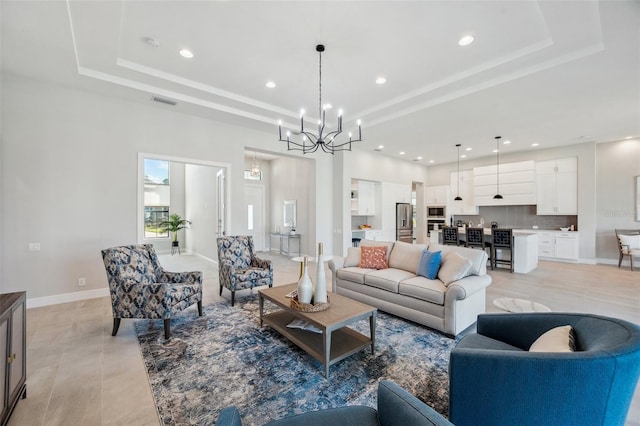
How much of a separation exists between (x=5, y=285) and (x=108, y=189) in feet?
5.77

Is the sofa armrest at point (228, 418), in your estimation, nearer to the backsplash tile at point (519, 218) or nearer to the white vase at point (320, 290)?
the white vase at point (320, 290)

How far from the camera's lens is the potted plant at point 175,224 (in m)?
8.95

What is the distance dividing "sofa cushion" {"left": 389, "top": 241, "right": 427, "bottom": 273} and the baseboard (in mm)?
4612

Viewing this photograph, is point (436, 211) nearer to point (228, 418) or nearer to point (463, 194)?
point (463, 194)

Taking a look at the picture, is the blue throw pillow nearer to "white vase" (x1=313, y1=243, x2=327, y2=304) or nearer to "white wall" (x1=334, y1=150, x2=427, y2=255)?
"white vase" (x1=313, y1=243, x2=327, y2=304)

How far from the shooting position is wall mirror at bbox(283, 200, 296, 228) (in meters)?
8.59

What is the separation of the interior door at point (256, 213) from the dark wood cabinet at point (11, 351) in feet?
24.3

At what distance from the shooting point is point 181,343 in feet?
9.17

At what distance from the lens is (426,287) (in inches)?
122

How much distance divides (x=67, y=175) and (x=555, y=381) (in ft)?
19.0

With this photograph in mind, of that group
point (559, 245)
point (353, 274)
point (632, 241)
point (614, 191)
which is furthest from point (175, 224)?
point (614, 191)

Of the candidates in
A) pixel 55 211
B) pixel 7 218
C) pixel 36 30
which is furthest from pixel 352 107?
pixel 7 218

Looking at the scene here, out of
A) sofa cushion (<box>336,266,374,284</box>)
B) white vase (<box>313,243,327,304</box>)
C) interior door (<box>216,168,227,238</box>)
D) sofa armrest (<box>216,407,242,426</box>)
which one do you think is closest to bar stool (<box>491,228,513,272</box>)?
sofa cushion (<box>336,266,374,284</box>)

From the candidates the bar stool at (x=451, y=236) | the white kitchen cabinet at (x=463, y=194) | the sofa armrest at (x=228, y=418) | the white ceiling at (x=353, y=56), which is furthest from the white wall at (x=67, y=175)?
the white kitchen cabinet at (x=463, y=194)
